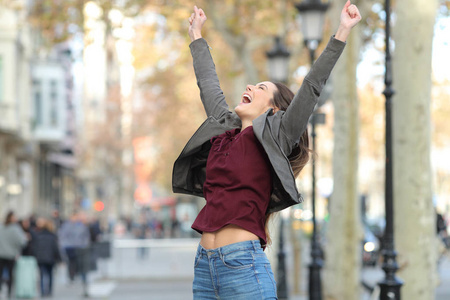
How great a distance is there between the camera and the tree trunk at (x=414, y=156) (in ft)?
35.1

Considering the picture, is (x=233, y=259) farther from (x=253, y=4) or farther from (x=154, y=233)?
(x=154, y=233)

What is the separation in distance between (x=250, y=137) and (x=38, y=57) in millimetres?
41589

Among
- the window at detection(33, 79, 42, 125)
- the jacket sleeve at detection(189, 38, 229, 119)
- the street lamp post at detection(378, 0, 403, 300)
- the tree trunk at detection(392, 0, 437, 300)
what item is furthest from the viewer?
the window at detection(33, 79, 42, 125)

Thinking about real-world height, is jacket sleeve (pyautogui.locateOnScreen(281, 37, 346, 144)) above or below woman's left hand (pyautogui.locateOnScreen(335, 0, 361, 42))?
below

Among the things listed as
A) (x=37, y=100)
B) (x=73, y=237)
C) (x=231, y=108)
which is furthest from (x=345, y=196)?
(x=37, y=100)

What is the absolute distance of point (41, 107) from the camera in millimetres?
44969

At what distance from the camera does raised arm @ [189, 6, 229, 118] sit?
15.9 feet

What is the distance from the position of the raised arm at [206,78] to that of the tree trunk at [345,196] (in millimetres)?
11649

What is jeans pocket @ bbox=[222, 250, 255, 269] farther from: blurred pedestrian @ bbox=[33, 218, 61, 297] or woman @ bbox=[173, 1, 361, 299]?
blurred pedestrian @ bbox=[33, 218, 61, 297]

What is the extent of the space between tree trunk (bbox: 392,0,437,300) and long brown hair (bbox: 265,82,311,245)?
20.5 ft

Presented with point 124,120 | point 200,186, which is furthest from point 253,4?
point 124,120

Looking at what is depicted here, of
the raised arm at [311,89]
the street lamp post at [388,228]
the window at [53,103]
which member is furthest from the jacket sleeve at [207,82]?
the window at [53,103]

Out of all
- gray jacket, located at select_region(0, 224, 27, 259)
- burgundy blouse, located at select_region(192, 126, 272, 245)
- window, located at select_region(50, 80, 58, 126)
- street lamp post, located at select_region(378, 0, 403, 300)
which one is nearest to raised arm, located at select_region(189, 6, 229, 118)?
burgundy blouse, located at select_region(192, 126, 272, 245)

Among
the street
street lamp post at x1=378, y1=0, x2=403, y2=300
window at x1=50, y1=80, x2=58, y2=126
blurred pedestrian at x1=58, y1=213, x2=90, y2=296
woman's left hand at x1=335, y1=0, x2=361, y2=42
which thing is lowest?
the street
